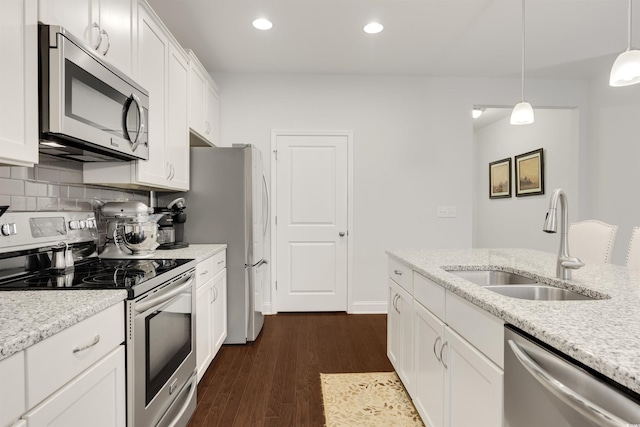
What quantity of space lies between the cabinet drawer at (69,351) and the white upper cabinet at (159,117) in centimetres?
108

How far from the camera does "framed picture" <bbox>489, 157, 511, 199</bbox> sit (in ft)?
17.5

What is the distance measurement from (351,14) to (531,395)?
8.79ft

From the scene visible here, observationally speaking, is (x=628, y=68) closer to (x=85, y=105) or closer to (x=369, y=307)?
(x=85, y=105)

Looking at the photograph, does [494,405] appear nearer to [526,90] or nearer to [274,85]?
[274,85]

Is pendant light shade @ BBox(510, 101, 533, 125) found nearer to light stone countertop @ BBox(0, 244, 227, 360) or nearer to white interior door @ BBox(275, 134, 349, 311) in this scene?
white interior door @ BBox(275, 134, 349, 311)

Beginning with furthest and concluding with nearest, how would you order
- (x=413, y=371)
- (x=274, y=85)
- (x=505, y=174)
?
1. (x=505, y=174)
2. (x=274, y=85)
3. (x=413, y=371)

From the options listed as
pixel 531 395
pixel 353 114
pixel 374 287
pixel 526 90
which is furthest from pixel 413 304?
pixel 526 90

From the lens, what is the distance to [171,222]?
8.64 ft

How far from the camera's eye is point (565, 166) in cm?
410

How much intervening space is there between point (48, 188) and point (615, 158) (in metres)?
4.93

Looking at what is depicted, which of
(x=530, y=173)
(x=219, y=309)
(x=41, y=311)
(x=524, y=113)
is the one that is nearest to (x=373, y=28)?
(x=524, y=113)

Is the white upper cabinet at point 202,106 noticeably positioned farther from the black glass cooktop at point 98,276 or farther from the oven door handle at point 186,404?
the oven door handle at point 186,404

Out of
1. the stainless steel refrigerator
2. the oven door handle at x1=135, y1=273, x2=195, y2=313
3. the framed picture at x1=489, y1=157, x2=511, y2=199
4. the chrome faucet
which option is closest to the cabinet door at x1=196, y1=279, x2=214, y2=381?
the oven door handle at x1=135, y1=273, x2=195, y2=313

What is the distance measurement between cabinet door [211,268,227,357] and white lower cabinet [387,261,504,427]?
4.51 feet
